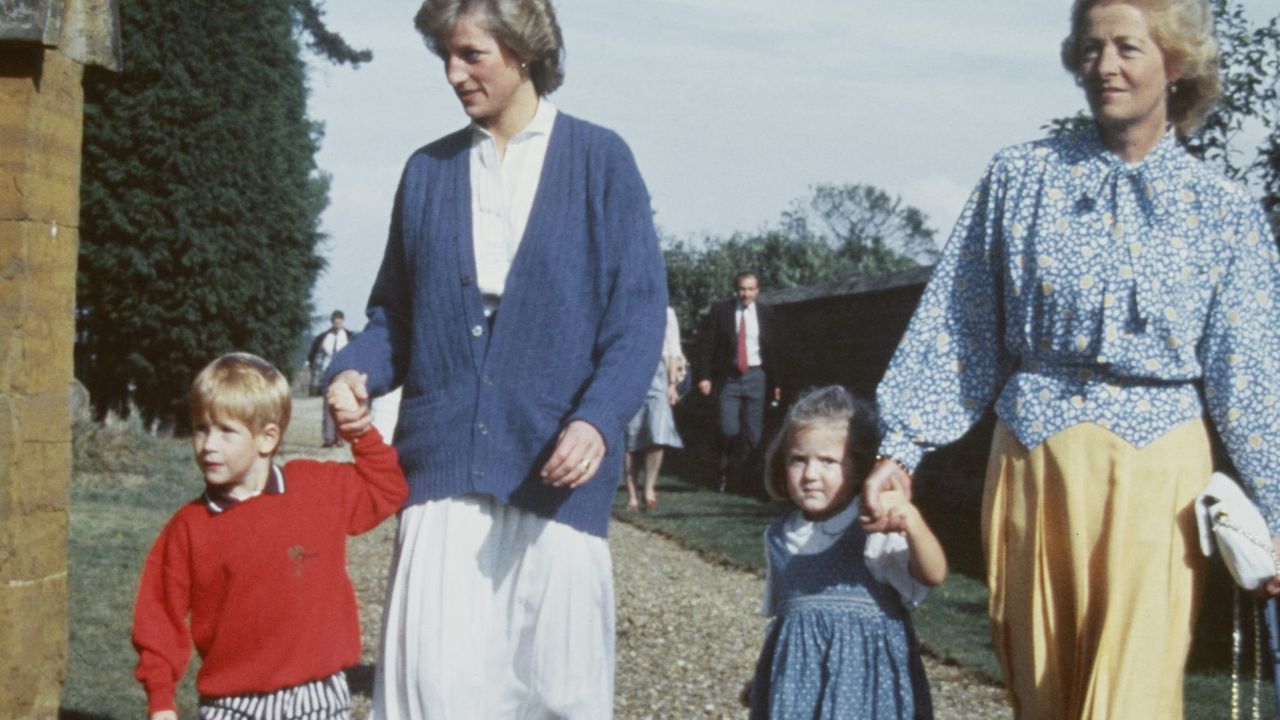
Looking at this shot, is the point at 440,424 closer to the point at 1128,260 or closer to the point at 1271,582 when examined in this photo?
the point at 1128,260

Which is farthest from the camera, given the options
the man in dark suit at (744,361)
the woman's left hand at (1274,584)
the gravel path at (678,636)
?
the man in dark suit at (744,361)

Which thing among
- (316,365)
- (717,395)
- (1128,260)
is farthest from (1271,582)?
(316,365)

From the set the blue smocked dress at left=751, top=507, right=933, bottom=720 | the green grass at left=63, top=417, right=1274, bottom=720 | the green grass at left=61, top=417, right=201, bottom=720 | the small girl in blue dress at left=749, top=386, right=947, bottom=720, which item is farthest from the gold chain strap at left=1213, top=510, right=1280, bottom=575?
the green grass at left=61, top=417, right=201, bottom=720

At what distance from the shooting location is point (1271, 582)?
3395 mm

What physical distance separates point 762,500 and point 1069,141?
11265 mm

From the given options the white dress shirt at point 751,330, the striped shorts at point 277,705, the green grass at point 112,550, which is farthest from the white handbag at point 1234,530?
the white dress shirt at point 751,330

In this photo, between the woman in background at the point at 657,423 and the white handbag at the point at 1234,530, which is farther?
the woman in background at the point at 657,423

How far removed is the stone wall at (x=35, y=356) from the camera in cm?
439

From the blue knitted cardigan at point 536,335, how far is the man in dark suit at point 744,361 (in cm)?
1030

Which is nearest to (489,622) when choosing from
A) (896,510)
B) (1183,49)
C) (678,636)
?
(896,510)

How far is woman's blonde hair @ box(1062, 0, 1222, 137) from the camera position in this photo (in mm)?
3406

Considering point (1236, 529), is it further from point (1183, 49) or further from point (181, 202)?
point (181, 202)

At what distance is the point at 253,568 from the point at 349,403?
0.40 meters

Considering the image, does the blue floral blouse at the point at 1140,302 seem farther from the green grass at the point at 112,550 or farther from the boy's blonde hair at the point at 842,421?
the green grass at the point at 112,550
